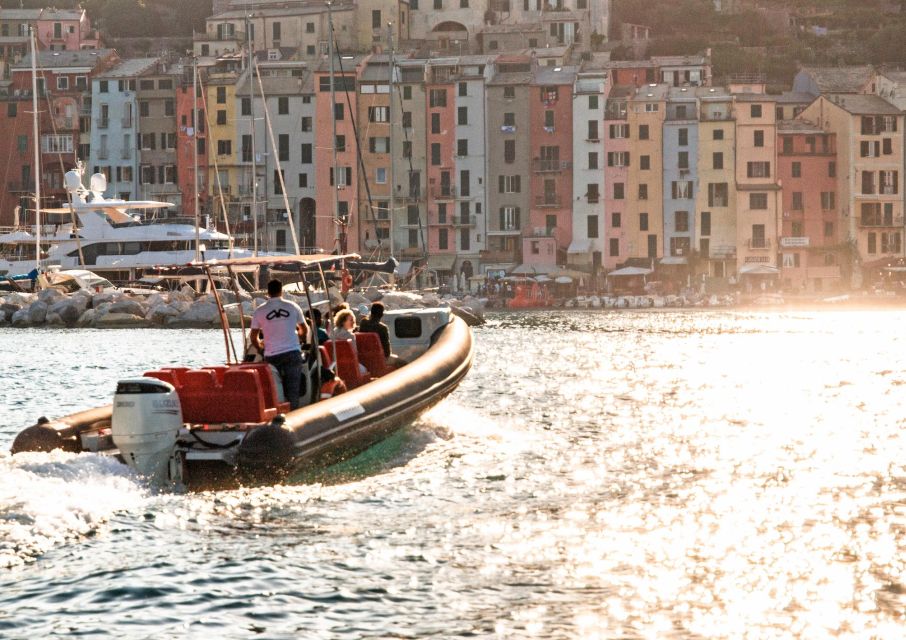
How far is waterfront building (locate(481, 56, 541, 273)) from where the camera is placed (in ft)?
302

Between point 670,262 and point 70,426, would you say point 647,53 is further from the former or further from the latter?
point 70,426

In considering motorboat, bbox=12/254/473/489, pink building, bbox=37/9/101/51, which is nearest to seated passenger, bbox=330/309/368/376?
motorboat, bbox=12/254/473/489

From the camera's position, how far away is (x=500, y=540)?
1245cm

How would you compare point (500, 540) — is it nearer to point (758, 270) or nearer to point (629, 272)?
point (629, 272)

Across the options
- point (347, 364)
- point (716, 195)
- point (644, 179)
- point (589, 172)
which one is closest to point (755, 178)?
point (716, 195)

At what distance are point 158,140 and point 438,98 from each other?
18.4m

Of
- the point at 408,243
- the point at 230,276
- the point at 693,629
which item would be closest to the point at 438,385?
the point at 230,276

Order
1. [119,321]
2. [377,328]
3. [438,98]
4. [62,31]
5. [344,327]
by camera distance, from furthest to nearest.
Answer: [62,31] < [438,98] < [119,321] < [377,328] < [344,327]

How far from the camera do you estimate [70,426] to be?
13961mm

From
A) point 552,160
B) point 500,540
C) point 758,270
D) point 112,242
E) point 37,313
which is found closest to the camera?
point 500,540

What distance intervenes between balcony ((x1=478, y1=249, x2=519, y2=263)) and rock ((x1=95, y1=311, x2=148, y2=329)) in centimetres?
3648

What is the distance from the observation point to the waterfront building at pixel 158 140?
314 feet

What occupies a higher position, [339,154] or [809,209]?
[339,154]

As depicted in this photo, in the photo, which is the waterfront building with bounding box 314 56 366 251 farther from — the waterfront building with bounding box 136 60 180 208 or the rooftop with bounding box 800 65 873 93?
the rooftop with bounding box 800 65 873 93
